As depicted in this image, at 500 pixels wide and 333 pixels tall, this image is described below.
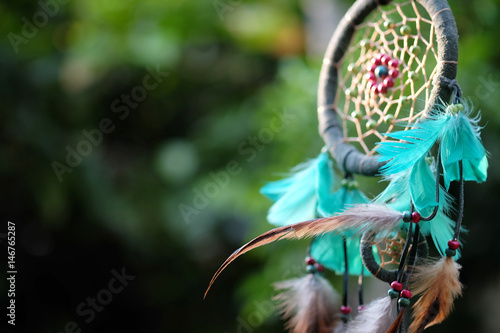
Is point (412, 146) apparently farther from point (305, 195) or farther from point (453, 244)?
point (305, 195)

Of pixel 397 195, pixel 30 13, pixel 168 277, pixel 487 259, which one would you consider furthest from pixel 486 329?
pixel 30 13

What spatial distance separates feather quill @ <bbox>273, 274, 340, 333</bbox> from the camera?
764 millimetres

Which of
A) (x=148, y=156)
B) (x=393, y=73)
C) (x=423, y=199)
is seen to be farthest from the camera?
(x=148, y=156)

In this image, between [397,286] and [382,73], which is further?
[382,73]

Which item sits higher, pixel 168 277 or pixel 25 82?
pixel 25 82

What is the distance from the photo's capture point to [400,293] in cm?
59

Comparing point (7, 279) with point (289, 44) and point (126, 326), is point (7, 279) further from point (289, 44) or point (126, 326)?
point (289, 44)

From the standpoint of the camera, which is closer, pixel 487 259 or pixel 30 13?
pixel 487 259

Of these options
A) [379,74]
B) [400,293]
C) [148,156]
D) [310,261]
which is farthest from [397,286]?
[148,156]

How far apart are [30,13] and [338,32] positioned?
1977mm

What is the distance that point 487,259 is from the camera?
1.71 meters

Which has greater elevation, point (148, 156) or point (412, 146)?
point (148, 156)

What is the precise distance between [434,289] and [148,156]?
6.19 ft

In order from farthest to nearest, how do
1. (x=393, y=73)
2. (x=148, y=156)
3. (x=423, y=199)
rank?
(x=148, y=156)
(x=393, y=73)
(x=423, y=199)
